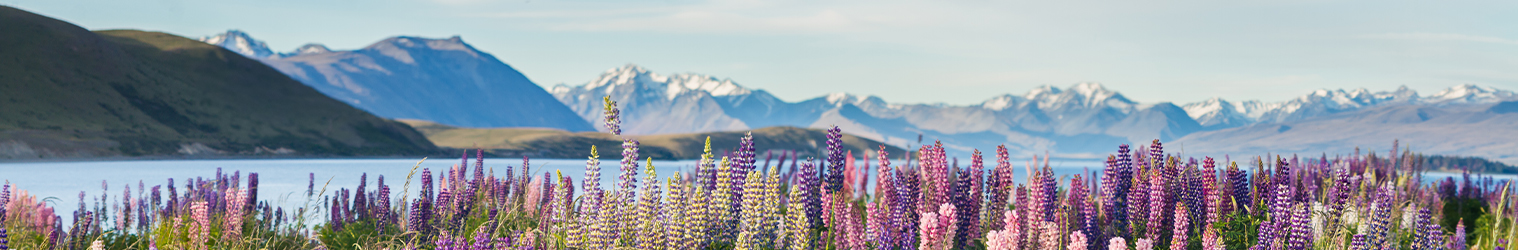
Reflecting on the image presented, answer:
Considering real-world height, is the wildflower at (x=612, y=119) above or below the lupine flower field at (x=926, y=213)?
above

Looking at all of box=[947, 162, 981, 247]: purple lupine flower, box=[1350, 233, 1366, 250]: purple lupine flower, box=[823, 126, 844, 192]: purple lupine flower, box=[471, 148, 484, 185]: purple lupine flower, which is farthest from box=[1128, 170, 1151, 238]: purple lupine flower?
box=[471, 148, 484, 185]: purple lupine flower

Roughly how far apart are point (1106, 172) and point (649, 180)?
4642 millimetres

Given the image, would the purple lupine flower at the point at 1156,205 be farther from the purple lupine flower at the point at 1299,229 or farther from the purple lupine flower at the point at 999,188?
the purple lupine flower at the point at 999,188

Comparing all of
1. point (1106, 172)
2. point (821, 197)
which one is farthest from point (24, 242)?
point (1106, 172)

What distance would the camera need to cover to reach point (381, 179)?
12312 mm

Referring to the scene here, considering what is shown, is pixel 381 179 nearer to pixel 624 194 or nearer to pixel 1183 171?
pixel 624 194

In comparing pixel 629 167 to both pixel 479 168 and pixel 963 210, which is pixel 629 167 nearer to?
pixel 963 210

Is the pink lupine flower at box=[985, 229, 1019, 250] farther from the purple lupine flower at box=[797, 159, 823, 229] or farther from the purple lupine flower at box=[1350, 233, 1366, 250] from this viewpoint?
the purple lupine flower at box=[1350, 233, 1366, 250]

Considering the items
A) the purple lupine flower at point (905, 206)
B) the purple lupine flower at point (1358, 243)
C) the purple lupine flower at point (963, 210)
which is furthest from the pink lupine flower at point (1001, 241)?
the purple lupine flower at point (1358, 243)

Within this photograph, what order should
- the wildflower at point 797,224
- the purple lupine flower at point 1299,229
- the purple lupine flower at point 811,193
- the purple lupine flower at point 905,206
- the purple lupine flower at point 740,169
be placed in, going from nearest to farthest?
the wildflower at point 797,224 → the purple lupine flower at point 1299,229 → the purple lupine flower at point 905,206 → the purple lupine flower at point 740,169 → the purple lupine flower at point 811,193

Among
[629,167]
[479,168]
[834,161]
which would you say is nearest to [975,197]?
[834,161]

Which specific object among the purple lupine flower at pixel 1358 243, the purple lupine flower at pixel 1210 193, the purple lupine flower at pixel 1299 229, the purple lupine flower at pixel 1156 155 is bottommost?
the purple lupine flower at pixel 1358 243

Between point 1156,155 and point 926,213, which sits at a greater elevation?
point 1156,155

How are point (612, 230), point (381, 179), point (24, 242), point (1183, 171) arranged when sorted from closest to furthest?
point (612, 230)
point (1183, 171)
point (24, 242)
point (381, 179)
